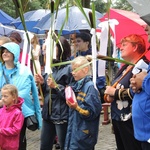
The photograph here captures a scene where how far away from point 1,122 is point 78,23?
89.6 inches

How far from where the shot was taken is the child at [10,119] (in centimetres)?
425

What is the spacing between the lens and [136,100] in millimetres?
3229

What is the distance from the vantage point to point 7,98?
14.1ft

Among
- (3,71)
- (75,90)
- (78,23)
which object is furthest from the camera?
(78,23)

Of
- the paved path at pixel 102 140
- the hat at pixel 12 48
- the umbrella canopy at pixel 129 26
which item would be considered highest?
the umbrella canopy at pixel 129 26

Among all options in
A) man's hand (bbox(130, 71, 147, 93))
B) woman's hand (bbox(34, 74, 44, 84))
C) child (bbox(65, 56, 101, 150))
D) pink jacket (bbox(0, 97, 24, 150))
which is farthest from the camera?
woman's hand (bbox(34, 74, 44, 84))

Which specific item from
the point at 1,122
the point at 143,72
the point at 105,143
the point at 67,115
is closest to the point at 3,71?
the point at 1,122

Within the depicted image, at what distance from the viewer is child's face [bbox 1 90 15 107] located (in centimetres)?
429

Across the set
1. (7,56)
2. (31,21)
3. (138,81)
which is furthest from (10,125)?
(31,21)

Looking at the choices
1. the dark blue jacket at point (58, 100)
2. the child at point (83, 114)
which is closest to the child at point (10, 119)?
the dark blue jacket at point (58, 100)

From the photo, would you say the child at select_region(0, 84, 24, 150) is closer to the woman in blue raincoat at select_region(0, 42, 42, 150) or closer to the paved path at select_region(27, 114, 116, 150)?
the woman in blue raincoat at select_region(0, 42, 42, 150)

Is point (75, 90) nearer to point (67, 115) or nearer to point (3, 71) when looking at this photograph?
point (67, 115)

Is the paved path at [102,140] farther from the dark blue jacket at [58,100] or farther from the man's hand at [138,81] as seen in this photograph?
the man's hand at [138,81]

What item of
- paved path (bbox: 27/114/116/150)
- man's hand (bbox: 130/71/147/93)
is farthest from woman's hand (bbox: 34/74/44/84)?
paved path (bbox: 27/114/116/150)
